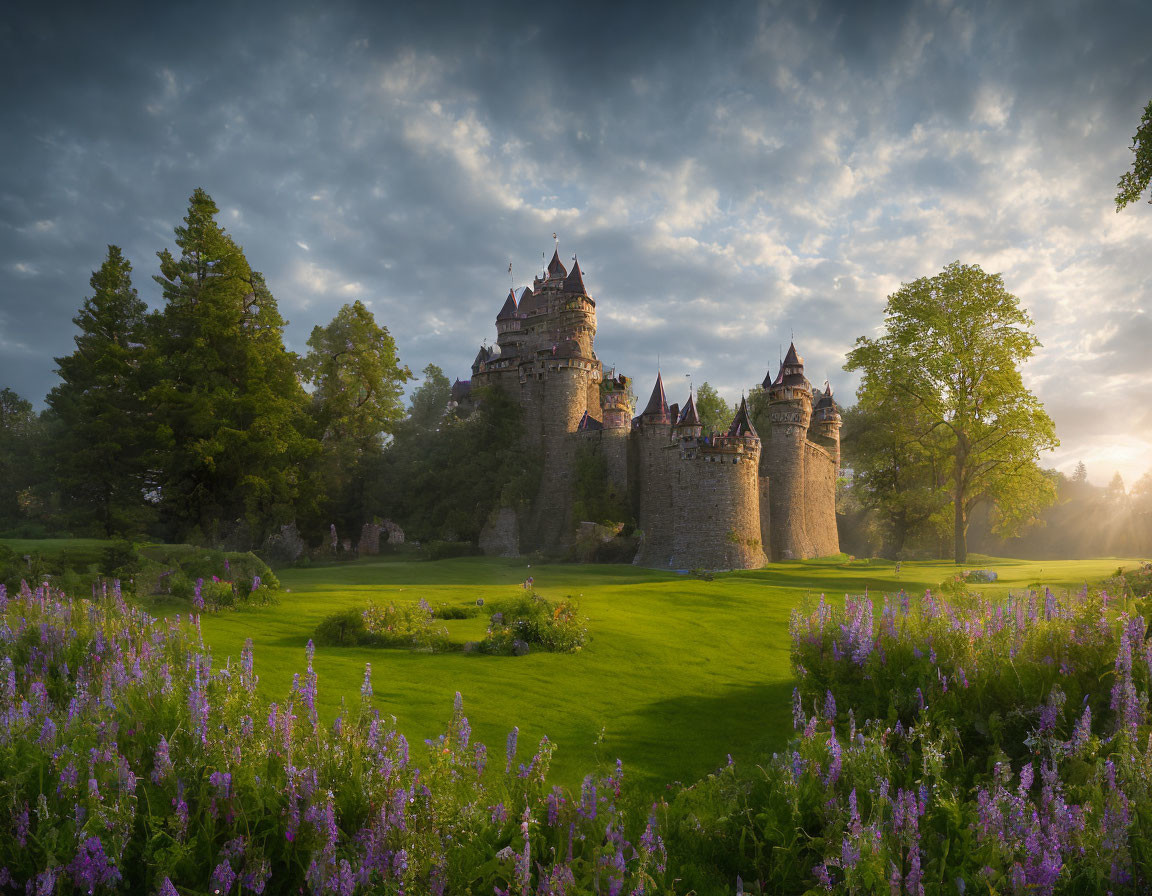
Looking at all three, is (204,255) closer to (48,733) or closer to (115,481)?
(115,481)

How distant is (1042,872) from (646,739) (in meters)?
4.60

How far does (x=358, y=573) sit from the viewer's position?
28.6 meters

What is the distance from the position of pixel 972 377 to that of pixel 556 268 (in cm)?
3624

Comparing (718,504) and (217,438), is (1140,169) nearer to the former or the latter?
(718,504)

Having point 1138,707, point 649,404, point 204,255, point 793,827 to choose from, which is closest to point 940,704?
point 1138,707

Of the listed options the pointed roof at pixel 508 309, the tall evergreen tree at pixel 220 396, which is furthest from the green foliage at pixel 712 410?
the tall evergreen tree at pixel 220 396

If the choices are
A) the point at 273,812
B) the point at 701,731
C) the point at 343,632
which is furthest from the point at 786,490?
the point at 273,812

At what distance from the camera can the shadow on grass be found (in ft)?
23.5

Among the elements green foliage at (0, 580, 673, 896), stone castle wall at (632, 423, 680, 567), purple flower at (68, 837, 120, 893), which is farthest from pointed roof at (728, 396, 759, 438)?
purple flower at (68, 837, 120, 893)

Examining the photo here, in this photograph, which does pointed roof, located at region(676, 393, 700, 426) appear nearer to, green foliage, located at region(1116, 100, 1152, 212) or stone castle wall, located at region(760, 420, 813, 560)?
stone castle wall, located at region(760, 420, 813, 560)

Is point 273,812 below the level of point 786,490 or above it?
below

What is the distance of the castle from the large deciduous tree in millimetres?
8178

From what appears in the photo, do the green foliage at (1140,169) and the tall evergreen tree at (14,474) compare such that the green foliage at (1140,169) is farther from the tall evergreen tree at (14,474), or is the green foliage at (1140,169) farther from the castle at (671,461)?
the tall evergreen tree at (14,474)

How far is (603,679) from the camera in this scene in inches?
417
